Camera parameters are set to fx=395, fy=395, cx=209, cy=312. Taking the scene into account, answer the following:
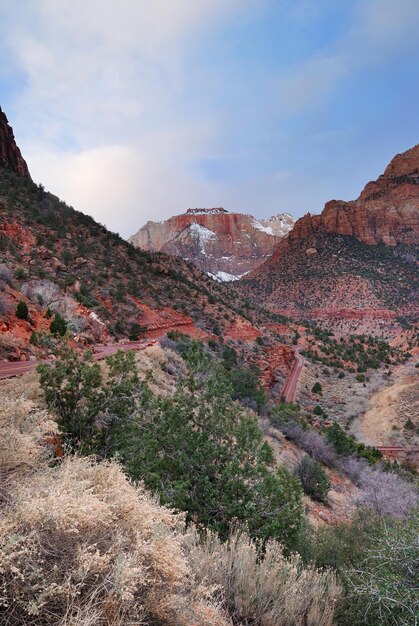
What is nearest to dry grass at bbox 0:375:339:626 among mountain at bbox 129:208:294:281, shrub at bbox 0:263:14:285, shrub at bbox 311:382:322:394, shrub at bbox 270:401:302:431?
shrub at bbox 270:401:302:431

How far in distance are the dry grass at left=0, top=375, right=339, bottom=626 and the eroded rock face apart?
342ft

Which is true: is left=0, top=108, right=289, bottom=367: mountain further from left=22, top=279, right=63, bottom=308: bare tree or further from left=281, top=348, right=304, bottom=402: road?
left=281, top=348, right=304, bottom=402: road

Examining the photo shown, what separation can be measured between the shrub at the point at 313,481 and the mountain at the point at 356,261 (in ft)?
224

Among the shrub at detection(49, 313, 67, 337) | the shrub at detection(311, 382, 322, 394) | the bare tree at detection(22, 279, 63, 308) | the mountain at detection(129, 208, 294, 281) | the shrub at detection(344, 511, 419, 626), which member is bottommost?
the shrub at detection(311, 382, 322, 394)

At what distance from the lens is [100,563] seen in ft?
8.68

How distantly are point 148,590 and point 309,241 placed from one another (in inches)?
4089

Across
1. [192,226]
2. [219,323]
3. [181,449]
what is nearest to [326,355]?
[219,323]

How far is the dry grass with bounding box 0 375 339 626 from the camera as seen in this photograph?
2.54m

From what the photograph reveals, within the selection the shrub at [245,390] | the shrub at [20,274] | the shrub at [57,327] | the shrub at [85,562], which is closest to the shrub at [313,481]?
the shrub at [245,390]

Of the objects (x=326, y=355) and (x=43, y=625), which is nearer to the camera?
(x=43, y=625)

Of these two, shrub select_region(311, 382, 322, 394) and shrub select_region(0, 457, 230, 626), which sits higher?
shrub select_region(0, 457, 230, 626)

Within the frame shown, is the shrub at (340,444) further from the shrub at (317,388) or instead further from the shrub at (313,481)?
the shrub at (317,388)

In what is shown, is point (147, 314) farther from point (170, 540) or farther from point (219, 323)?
point (170, 540)

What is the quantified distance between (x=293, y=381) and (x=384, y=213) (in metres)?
82.2
